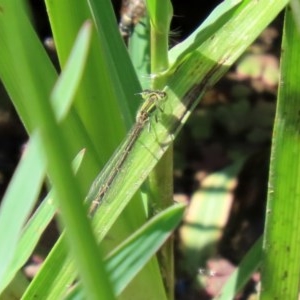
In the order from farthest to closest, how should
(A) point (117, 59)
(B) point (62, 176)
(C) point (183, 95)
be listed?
(A) point (117, 59) < (C) point (183, 95) < (B) point (62, 176)

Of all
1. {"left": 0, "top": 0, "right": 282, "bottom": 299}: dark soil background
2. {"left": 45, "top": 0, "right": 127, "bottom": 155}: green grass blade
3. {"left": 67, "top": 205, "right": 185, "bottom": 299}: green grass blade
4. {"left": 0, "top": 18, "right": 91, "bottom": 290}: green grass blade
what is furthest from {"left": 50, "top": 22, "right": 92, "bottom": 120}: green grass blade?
{"left": 0, "top": 0, "right": 282, "bottom": 299}: dark soil background

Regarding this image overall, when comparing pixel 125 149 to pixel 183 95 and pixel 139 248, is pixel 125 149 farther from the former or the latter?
pixel 139 248

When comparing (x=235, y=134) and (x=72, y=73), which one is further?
(x=235, y=134)

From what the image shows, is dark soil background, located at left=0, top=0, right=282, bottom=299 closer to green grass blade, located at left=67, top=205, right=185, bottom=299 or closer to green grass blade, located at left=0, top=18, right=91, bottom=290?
green grass blade, located at left=67, top=205, right=185, bottom=299

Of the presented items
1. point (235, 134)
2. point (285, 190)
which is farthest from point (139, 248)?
point (235, 134)

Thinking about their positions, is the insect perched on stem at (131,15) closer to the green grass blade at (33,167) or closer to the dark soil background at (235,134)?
the dark soil background at (235,134)

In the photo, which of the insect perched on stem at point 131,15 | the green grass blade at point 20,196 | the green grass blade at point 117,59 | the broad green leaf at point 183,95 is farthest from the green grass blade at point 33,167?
the insect perched on stem at point 131,15

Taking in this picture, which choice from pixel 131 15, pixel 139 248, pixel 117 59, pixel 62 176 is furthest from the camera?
pixel 131 15
